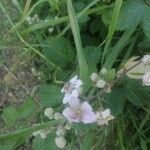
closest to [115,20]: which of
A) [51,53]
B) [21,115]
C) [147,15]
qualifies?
[147,15]

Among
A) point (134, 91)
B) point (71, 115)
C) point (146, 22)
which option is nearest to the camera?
point (71, 115)

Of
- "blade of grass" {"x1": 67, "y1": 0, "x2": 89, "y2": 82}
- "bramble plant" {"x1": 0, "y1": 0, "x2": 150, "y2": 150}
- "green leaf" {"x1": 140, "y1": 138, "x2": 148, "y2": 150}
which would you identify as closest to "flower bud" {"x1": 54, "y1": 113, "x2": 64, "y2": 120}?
"bramble plant" {"x1": 0, "y1": 0, "x2": 150, "y2": 150}

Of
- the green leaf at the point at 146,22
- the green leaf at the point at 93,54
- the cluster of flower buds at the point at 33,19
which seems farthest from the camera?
the cluster of flower buds at the point at 33,19

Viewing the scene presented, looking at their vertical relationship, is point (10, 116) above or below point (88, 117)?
above

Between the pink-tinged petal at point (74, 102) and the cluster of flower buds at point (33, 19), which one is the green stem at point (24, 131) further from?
the cluster of flower buds at point (33, 19)

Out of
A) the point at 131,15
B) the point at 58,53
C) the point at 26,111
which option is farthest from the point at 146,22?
the point at 26,111

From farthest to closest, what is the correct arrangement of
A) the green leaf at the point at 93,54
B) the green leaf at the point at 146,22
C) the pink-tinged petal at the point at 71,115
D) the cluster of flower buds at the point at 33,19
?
the cluster of flower buds at the point at 33,19 → the green leaf at the point at 93,54 → the green leaf at the point at 146,22 → the pink-tinged petal at the point at 71,115

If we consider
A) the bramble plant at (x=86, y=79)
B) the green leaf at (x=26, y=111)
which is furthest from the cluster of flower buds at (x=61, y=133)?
the green leaf at (x=26, y=111)

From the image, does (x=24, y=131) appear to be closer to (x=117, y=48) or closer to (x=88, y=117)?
(x=88, y=117)
